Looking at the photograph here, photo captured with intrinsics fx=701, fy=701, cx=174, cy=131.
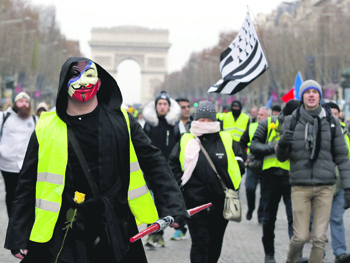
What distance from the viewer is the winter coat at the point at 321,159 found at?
6.07 m

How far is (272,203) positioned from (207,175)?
1422mm

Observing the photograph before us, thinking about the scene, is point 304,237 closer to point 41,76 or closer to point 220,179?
point 220,179

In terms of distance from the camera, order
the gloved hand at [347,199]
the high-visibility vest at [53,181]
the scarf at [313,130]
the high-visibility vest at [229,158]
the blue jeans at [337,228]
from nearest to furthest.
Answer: the high-visibility vest at [53,181]
the gloved hand at [347,199]
the high-visibility vest at [229,158]
the scarf at [313,130]
the blue jeans at [337,228]

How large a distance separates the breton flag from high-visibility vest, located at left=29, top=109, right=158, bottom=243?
4285 mm

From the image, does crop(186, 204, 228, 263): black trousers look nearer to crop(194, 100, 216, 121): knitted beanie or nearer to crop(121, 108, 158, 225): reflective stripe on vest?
crop(194, 100, 216, 121): knitted beanie

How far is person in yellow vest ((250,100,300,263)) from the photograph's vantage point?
22.9ft

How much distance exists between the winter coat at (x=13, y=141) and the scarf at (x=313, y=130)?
3984mm

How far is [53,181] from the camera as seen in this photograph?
3.69 meters

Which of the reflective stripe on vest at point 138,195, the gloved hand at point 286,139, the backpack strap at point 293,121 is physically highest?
the backpack strap at point 293,121

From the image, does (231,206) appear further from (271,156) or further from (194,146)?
(271,156)

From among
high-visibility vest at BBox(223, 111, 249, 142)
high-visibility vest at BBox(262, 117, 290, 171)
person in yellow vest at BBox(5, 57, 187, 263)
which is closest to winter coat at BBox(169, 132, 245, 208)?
high-visibility vest at BBox(262, 117, 290, 171)

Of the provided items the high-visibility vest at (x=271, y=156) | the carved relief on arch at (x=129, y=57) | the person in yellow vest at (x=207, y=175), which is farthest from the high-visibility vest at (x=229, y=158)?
the carved relief on arch at (x=129, y=57)

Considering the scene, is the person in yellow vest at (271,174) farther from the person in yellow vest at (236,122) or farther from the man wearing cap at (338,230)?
the person in yellow vest at (236,122)

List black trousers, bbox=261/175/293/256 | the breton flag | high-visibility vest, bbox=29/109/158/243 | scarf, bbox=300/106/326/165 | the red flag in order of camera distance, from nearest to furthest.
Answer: high-visibility vest, bbox=29/109/158/243
scarf, bbox=300/106/326/165
black trousers, bbox=261/175/293/256
the breton flag
the red flag
